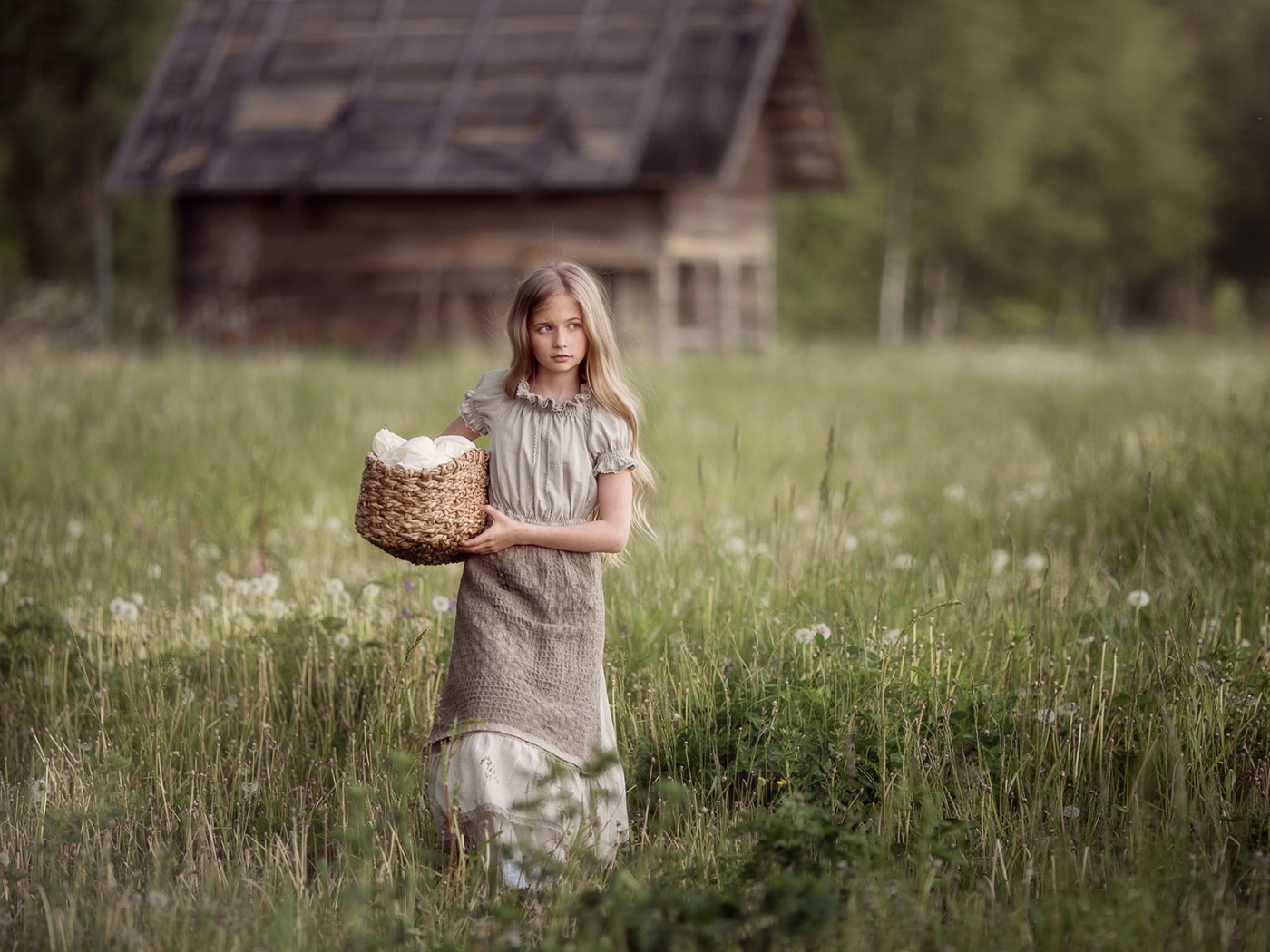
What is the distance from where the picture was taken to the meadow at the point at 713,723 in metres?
2.29

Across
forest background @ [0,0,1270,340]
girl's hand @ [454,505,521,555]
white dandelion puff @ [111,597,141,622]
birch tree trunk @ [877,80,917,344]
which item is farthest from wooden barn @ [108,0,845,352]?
girl's hand @ [454,505,521,555]

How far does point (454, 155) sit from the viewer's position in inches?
576

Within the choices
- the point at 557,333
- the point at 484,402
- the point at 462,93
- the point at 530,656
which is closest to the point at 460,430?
the point at 484,402

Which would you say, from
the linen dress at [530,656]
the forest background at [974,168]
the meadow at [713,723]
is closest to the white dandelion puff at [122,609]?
the meadow at [713,723]

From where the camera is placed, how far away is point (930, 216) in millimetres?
27781

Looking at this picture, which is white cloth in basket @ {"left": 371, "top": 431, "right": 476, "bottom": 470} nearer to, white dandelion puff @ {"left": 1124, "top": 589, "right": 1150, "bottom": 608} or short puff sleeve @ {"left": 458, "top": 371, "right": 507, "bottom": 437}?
short puff sleeve @ {"left": 458, "top": 371, "right": 507, "bottom": 437}

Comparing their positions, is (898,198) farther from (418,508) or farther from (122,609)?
(418,508)

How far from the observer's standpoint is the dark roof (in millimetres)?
14156

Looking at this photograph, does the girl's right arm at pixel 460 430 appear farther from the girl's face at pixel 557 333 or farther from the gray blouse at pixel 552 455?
the girl's face at pixel 557 333

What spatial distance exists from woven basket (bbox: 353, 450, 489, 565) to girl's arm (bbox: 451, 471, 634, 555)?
38 millimetres

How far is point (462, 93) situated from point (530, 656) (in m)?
13.7

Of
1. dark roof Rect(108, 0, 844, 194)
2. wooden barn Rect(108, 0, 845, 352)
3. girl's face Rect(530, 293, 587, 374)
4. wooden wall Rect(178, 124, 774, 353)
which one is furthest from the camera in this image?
wooden wall Rect(178, 124, 774, 353)

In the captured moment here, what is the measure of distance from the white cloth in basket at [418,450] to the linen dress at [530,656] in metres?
0.13

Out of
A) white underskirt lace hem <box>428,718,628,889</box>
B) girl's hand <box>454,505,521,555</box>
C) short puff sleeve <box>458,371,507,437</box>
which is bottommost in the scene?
white underskirt lace hem <box>428,718,628,889</box>
